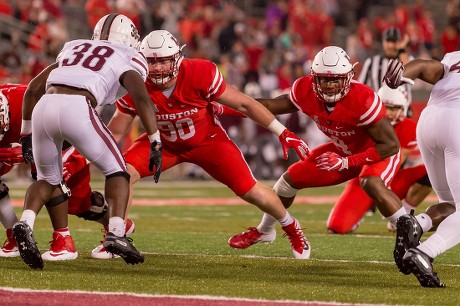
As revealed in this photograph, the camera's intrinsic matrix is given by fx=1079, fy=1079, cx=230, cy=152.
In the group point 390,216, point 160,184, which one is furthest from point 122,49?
point 160,184

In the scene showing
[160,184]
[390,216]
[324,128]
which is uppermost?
[324,128]

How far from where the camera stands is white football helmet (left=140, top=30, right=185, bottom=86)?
6516mm

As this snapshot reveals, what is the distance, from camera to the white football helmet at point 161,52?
21.4ft

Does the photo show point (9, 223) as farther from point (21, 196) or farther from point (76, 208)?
point (21, 196)

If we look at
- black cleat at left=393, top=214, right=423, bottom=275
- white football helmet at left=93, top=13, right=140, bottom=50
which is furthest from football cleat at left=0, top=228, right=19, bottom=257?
black cleat at left=393, top=214, right=423, bottom=275

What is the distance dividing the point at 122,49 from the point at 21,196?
21.7ft

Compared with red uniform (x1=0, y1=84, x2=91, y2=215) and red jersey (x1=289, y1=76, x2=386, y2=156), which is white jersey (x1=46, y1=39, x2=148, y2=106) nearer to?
red uniform (x1=0, y1=84, x2=91, y2=215)

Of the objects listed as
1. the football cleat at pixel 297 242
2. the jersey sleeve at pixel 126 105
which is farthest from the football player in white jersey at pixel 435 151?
the jersey sleeve at pixel 126 105

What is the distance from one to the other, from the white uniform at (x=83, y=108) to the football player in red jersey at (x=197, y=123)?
0.51 m

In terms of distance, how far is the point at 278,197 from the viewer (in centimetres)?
686

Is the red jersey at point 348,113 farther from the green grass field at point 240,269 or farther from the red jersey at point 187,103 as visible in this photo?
the green grass field at point 240,269

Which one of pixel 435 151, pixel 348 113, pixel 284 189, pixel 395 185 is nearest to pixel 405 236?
pixel 435 151

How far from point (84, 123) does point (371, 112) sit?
189 cm

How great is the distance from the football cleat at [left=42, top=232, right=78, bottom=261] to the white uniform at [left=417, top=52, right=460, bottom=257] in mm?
2197
